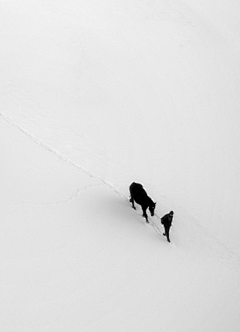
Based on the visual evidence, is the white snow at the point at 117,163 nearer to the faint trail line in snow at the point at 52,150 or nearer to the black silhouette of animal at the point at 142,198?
the faint trail line in snow at the point at 52,150

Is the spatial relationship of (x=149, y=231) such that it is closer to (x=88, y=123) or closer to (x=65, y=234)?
(x=65, y=234)

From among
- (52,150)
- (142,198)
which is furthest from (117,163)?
(142,198)

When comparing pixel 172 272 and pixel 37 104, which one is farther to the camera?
pixel 37 104

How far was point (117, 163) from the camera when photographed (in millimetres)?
10203

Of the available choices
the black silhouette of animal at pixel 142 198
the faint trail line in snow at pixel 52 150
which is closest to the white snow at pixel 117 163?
the faint trail line in snow at pixel 52 150

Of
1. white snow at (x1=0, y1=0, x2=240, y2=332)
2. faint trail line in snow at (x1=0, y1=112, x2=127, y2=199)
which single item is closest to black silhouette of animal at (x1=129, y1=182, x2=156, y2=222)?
white snow at (x1=0, y1=0, x2=240, y2=332)

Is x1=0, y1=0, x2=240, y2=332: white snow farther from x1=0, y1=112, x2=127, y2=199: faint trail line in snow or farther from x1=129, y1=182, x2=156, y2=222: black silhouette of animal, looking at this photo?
x1=129, y1=182, x2=156, y2=222: black silhouette of animal

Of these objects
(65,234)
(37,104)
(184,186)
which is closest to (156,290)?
(65,234)

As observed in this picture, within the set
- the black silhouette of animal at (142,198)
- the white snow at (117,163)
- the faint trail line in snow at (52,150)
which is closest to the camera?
the white snow at (117,163)

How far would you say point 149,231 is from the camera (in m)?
8.05

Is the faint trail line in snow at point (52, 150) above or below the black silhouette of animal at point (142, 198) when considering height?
below

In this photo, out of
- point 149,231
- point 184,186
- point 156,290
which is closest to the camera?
point 156,290

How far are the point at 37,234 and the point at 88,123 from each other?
522cm

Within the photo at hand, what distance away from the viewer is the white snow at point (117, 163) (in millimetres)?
6051
